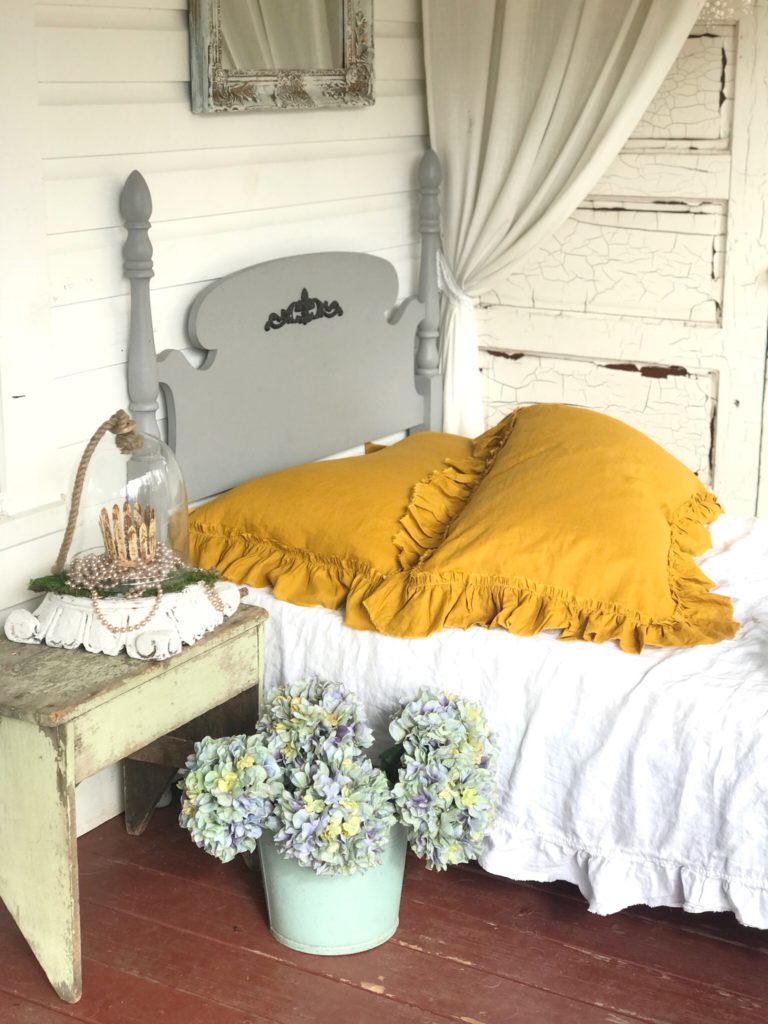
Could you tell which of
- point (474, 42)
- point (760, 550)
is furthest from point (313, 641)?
point (474, 42)

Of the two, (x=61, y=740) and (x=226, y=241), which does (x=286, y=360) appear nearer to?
(x=226, y=241)

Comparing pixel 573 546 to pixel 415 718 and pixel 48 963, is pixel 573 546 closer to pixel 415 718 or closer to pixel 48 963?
pixel 415 718

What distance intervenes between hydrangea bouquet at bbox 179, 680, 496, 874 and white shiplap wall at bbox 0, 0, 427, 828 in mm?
602

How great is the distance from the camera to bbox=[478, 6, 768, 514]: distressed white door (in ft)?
11.8

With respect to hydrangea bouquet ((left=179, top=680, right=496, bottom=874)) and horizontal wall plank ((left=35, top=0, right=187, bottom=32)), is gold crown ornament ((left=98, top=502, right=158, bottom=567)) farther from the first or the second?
horizontal wall plank ((left=35, top=0, right=187, bottom=32))

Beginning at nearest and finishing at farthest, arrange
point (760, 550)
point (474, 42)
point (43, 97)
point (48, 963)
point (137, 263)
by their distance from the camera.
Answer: point (48, 963) → point (43, 97) → point (137, 263) → point (760, 550) → point (474, 42)

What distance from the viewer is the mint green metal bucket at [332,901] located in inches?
92.4

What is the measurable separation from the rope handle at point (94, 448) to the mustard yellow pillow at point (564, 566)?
562 millimetres

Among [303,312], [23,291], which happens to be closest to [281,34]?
[303,312]

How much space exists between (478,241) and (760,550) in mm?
1160

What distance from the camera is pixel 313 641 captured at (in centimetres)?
270

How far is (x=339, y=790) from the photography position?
226 centimetres

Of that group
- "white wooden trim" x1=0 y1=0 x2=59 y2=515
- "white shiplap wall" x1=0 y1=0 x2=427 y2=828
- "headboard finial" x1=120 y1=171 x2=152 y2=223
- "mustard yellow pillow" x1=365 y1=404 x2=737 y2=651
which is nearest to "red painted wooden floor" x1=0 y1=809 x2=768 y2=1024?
"white shiplap wall" x1=0 y1=0 x2=427 y2=828

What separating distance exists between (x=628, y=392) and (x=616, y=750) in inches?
68.6
